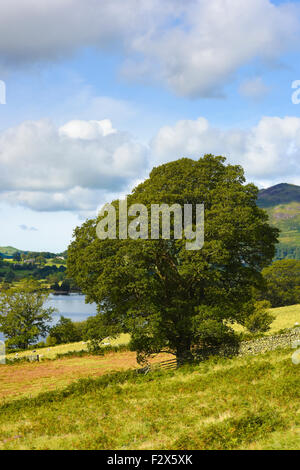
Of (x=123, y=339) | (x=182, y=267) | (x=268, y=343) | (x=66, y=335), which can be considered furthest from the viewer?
(x=66, y=335)

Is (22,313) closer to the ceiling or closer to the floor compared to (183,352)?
closer to the floor

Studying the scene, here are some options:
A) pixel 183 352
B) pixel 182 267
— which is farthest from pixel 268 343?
pixel 182 267

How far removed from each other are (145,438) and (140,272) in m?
12.8

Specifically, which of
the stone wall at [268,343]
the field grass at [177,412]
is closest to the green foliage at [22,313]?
A: the field grass at [177,412]

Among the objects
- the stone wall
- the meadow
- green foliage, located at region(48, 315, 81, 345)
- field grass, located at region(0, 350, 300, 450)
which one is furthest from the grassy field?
field grass, located at region(0, 350, 300, 450)

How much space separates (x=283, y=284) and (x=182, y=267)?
9035 centimetres

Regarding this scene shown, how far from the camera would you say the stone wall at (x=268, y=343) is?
1084 inches

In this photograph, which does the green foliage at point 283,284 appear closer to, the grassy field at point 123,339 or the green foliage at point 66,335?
the grassy field at point 123,339

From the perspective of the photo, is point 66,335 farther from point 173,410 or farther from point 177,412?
point 177,412

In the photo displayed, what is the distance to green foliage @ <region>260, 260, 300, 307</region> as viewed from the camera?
4092 inches

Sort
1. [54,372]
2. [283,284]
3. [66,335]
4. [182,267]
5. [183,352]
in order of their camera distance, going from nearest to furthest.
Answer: [182,267] < [183,352] < [54,372] < [66,335] < [283,284]

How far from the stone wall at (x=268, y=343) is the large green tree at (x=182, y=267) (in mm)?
2090

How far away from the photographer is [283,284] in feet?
354

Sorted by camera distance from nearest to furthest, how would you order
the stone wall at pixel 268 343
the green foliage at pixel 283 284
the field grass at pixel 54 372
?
the stone wall at pixel 268 343 < the field grass at pixel 54 372 < the green foliage at pixel 283 284
